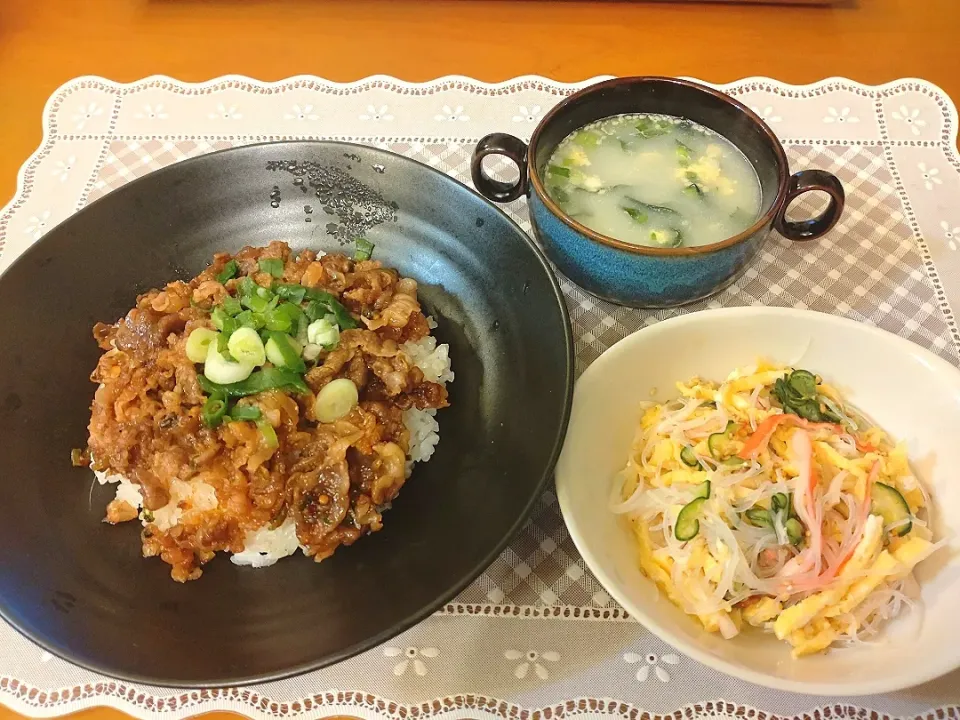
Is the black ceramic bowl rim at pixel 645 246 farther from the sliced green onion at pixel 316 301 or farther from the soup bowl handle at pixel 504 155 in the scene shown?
the sliced green onion at pixel 316 301

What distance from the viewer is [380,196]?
2025 mm

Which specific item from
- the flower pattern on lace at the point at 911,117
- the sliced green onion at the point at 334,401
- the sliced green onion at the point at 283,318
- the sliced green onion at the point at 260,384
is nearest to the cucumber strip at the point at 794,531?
the sliced green onion at the point at 334,401

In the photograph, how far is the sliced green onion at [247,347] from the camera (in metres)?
1.67

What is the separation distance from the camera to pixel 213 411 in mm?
1628

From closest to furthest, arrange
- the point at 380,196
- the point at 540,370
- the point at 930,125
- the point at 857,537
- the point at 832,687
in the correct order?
the point at 832,687 → the point at 857,537 → the point at 540,370 → the point at 380,196 → the point at 930,125

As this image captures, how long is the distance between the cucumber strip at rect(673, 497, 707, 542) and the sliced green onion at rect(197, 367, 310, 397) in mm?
928

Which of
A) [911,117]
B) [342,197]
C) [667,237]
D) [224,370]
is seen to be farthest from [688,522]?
[911,117]

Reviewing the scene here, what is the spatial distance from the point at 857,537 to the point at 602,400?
0.60m

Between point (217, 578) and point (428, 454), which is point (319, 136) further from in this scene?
point (217, 578)

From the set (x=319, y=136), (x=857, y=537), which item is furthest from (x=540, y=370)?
(x=319, y=136)

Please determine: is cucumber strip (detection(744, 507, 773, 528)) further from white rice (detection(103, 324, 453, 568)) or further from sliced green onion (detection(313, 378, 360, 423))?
sliced green onion (detection(313, 378, 360, 423))

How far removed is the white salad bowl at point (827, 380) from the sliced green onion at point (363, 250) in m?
0.80

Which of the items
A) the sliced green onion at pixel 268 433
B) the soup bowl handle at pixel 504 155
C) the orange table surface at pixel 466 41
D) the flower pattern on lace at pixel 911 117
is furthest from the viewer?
the orange table surface at pixel 466 41

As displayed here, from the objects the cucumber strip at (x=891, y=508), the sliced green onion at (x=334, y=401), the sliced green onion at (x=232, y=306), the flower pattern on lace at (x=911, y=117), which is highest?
the flower pattern on lace at (x=911, y=117)
